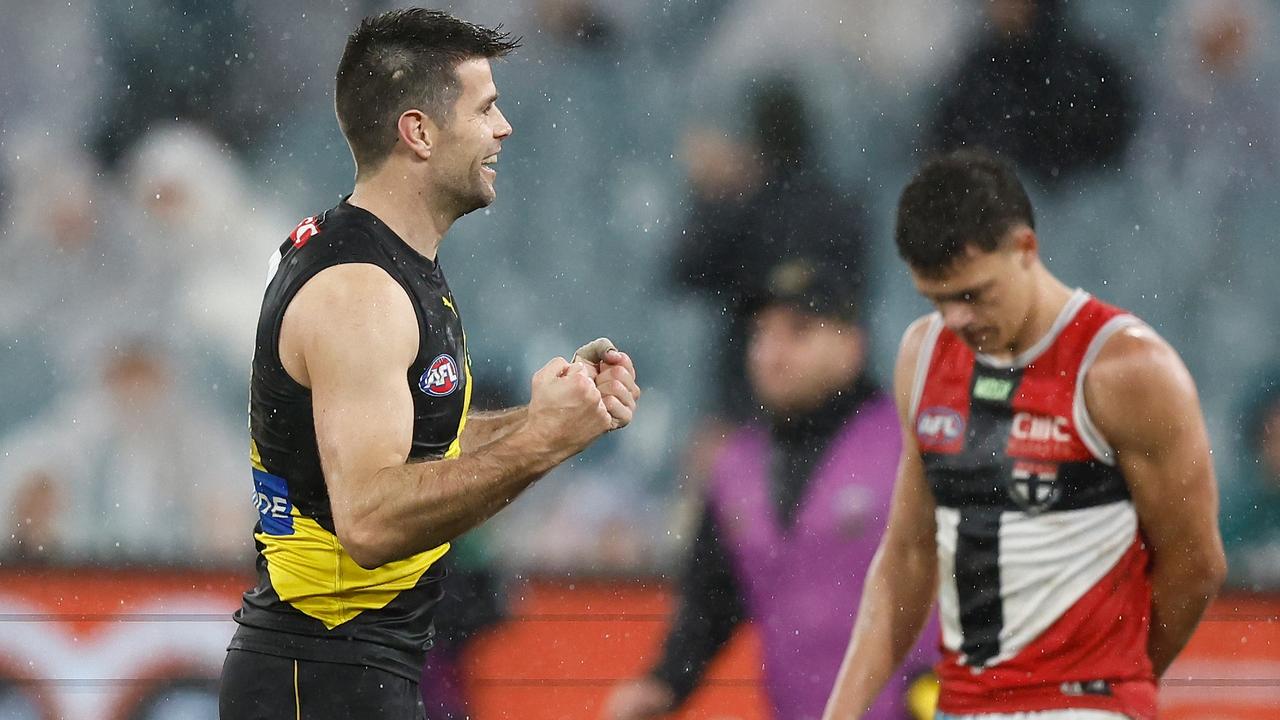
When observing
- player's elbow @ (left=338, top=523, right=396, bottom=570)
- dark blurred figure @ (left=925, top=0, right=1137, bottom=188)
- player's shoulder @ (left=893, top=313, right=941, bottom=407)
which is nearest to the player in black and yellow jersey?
player's elbow @ (left=338, top=523, right=396, bottom=570)

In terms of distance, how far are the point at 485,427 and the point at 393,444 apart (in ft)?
2.51

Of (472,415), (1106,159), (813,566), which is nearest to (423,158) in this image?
(472,415)

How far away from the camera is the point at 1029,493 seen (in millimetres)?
3195

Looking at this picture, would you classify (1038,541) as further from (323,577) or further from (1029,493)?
(323,577)

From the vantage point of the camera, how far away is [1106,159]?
558cm

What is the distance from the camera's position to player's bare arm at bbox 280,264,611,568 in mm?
2207

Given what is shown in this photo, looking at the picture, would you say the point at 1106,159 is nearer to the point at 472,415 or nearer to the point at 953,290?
the point at 953,290

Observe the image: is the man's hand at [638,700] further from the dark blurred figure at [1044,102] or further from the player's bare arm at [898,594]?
the dark blurred figure at [1044,102]

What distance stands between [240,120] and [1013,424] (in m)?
3.32

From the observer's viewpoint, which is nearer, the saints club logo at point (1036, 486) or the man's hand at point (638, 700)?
the saints club logo at point (1036, 486)

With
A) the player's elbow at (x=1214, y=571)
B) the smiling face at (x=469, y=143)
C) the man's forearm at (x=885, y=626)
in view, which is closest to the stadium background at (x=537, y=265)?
the man's forearm at (x=885, y=626)

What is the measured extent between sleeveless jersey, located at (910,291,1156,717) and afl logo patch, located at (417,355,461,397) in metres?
1.31

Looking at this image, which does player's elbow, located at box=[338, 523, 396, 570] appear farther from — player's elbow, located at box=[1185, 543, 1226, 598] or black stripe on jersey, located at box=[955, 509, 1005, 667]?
player's elbow, located at box=[1185, 543, 1226, 598]

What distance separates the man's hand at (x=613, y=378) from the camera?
7.68 ft
